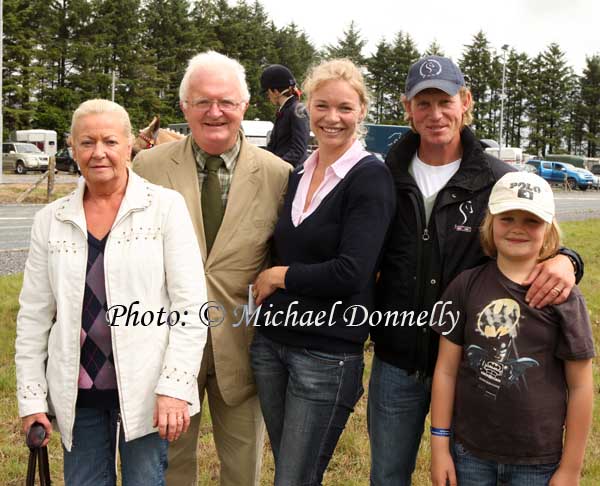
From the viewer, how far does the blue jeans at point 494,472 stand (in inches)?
92.9

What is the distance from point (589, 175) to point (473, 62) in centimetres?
3613

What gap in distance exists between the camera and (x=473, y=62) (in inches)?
2827

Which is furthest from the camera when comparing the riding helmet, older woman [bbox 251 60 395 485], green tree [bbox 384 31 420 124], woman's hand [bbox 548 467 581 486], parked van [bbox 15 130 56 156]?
green tree [bbox 384 31 420 124]

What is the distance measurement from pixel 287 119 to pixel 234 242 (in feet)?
10.2

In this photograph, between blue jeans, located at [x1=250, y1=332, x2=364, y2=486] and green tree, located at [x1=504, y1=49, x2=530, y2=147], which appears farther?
green tree, located at [x1=504, y1=49, x2=530, y2=147]

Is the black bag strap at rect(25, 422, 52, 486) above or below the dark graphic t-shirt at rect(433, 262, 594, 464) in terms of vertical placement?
below

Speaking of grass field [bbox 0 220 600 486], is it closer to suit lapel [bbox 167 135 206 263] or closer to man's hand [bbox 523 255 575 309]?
suit lapel [bbox 167 135 206 263]

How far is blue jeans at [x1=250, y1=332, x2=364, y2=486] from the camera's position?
267 centimetres

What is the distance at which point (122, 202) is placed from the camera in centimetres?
256

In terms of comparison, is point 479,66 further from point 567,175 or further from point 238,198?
point 238,198

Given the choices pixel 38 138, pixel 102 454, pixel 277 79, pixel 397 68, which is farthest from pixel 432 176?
pixel 397 68

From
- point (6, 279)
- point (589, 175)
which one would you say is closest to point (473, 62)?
point (589, 175)

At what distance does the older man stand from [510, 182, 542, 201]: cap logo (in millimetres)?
1120

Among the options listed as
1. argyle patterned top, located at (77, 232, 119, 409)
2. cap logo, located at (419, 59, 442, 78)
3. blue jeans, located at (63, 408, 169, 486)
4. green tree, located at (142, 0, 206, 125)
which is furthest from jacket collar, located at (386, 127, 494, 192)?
green tree, located at (142, 0, 206, 125)
